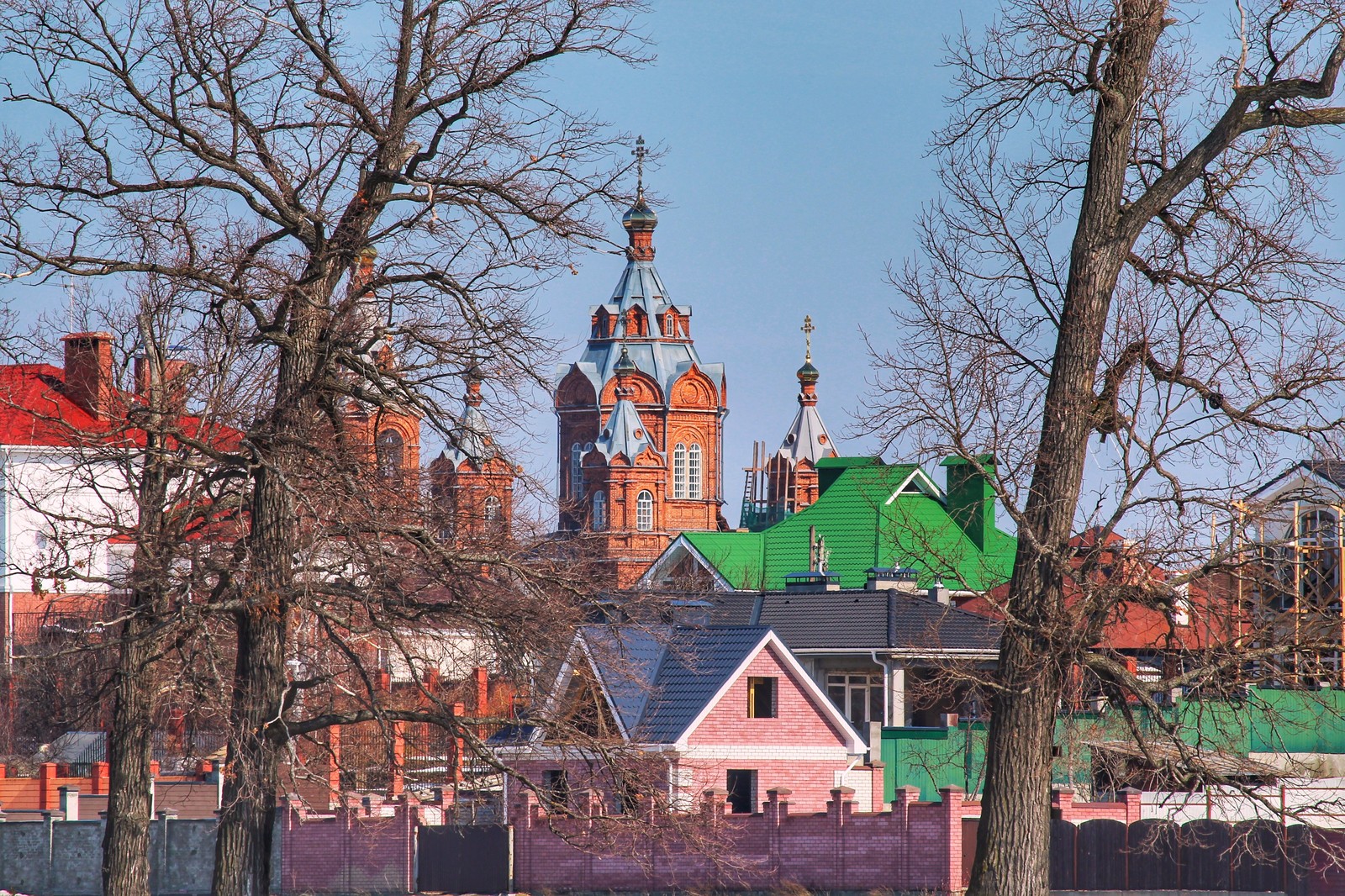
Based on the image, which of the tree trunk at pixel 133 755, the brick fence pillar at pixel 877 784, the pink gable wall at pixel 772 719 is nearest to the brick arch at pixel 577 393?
the brick fence pillar at pixel 877 784

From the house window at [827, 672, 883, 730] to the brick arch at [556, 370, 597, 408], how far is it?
182 feet

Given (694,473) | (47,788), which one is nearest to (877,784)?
(47,788)

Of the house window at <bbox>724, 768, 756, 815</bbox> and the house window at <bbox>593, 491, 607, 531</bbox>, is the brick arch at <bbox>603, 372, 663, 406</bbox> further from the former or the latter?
the house window at <bbox>724, 768, 756, 815</bbox>

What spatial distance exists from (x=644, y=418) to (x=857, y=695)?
2165 inches

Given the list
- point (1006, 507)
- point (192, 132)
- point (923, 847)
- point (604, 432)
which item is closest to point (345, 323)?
point (192, 132)

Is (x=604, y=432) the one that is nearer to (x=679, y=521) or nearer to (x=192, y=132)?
(x=679, y=521)

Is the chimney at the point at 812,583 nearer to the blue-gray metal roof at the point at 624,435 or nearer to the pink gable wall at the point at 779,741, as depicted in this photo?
the pink gable wall at the point at 779,741

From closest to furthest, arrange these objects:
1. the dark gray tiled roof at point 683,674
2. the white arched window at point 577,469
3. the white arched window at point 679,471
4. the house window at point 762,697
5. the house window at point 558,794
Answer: the house window at point 558,794, the dark gray tiled roof at point 683,674, the house window at point 762,697, the white arched window at point 577,469, the white arched window at point 679,471

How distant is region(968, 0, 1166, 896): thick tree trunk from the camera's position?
12617mm

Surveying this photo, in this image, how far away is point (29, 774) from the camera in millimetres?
37156

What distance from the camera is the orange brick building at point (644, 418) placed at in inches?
3452

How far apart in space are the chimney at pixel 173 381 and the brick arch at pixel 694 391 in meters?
74.5

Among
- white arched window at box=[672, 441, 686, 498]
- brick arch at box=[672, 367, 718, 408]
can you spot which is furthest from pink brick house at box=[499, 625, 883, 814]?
brick arch at box=[672, 367, 718, 408]

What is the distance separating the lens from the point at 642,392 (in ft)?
307
